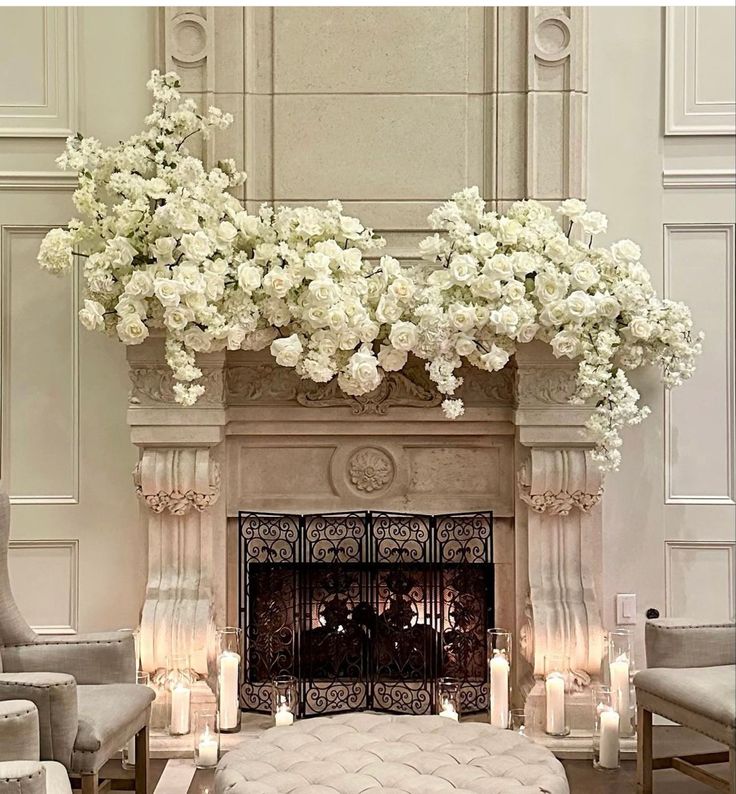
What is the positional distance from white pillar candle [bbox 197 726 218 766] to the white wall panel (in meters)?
1.95

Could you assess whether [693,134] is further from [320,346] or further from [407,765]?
[407,765]

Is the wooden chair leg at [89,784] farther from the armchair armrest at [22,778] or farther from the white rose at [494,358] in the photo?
the white rose at [494,358]

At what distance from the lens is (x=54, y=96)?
3871mm

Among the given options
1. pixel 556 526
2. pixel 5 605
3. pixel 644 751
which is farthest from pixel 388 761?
pixel 556 526

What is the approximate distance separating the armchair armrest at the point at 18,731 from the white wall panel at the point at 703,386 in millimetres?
2547

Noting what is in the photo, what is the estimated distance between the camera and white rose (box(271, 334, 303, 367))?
341 cm

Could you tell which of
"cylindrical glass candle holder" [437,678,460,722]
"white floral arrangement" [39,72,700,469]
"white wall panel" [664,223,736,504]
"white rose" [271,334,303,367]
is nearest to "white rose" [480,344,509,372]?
"white floral arrangement" [39,72,700,469]

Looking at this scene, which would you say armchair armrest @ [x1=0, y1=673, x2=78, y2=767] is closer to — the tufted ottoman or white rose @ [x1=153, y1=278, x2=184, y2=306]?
the tufted ottoman

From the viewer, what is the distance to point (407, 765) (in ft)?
8.20

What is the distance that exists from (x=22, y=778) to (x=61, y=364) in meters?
2.15

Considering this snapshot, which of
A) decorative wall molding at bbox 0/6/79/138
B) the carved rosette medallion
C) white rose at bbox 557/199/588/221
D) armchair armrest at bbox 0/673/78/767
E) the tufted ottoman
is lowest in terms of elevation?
the tufted ottoman

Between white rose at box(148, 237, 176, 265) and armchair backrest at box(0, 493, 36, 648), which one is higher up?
white rose at box(148, 237, 176, 265)

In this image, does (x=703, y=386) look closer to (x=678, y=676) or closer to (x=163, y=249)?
(x=678, y=676)

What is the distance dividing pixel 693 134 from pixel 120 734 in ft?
9.71
